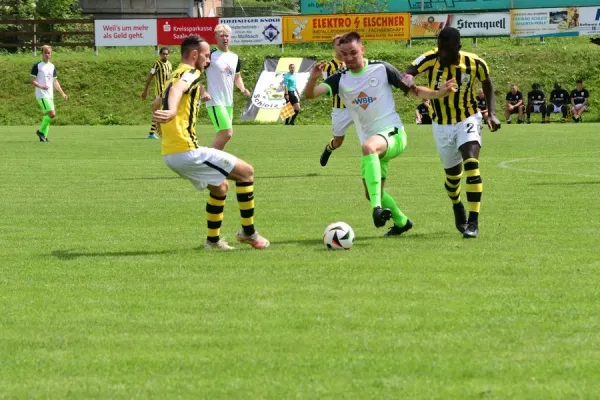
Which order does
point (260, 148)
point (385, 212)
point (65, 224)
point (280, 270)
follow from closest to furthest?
point (280, 270)
point (385, 212)
point (65, 224)
point (260, 148)

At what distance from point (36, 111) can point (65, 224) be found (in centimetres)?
3423

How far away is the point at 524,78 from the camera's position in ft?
148

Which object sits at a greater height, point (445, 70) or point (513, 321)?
point (445, 70)

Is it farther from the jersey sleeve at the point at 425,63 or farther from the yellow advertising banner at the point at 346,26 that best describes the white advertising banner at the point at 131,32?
the jersey sleeve at the point at 425,63

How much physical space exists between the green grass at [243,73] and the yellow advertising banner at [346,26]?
77cm

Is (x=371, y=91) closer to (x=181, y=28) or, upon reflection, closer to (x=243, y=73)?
(x=243, y=73)

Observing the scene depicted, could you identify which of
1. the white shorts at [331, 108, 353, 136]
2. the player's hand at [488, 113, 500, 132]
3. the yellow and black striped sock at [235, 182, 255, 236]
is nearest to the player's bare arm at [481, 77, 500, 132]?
the player's hand at [488, 113, 500, 132]

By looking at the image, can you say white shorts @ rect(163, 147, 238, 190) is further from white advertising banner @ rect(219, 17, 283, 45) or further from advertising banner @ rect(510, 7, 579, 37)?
advertising banner @ rect(510, 7, 579, 37)

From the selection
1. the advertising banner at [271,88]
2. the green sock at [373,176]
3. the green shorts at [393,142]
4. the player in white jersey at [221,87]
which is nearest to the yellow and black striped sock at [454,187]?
the green shorts at [393,142]

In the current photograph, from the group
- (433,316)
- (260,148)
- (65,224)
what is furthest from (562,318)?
(260,148)

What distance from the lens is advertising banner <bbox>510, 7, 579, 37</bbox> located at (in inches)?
1853

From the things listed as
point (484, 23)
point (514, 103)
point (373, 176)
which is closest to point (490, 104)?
point (373, 176)

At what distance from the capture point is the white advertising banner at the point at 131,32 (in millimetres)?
48469

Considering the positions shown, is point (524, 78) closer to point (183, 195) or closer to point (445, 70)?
point (183, 195)
